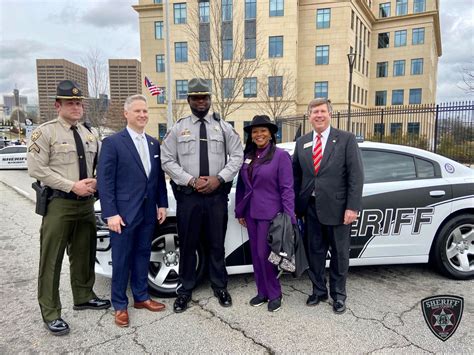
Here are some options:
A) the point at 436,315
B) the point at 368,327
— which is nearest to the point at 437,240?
the point at 436,315

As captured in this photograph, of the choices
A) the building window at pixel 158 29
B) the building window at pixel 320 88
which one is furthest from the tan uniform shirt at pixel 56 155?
the building window at pixel 158 29

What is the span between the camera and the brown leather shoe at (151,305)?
333 cm

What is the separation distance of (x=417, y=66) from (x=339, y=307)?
50.8 m

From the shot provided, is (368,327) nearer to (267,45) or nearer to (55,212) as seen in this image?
(55,212)

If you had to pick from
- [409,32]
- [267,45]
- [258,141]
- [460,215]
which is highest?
[409,32]

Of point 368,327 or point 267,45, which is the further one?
point 267,45

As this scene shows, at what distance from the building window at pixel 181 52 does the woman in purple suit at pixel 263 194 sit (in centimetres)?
3466

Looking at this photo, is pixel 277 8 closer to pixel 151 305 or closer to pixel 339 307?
pixel 339 307

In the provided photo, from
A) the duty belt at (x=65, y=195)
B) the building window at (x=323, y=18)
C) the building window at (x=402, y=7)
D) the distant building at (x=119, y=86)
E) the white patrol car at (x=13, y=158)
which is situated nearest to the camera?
the duty belt at (x=65, y=195)

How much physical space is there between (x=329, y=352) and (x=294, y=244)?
90 cm

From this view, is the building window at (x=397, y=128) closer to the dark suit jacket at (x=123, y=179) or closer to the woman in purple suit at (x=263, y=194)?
the woman in purple suit at (x=263, y=194)

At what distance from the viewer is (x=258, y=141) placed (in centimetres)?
324

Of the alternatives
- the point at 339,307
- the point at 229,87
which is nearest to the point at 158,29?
the point at 229,87

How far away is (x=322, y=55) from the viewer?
3778 centimetres
